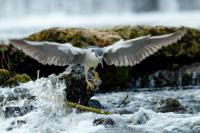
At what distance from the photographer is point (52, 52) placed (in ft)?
28.0

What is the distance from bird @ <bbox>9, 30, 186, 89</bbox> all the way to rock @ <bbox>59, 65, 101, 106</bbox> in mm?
395

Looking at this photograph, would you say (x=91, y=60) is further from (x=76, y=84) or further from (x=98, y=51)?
(x=76, y=84)

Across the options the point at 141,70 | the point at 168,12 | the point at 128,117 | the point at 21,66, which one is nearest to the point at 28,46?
the point at 128,117

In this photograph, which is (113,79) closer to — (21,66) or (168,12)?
(21,66)

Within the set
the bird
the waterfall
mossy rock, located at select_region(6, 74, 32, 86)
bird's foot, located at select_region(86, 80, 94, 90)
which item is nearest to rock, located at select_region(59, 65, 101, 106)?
bird's foot, located at select_region(86, 80, 94, 90)

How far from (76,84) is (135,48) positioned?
110 centimetres

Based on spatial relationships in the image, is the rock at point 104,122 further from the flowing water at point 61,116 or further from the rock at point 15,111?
the rock at point 15,111

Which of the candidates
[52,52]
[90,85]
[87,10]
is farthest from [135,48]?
[87,10]

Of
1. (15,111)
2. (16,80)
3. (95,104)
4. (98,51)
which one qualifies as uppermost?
(98,51)

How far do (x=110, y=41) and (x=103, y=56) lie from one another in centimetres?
339

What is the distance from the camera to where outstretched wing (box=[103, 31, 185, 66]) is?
8.34 meters

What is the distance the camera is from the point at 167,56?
12508 mm

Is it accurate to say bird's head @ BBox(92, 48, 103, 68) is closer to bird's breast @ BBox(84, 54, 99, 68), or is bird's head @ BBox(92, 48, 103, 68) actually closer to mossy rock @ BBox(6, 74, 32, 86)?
bird's breast @ BBox(84, 54, 99, 68)

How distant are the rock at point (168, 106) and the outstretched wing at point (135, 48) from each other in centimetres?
114
